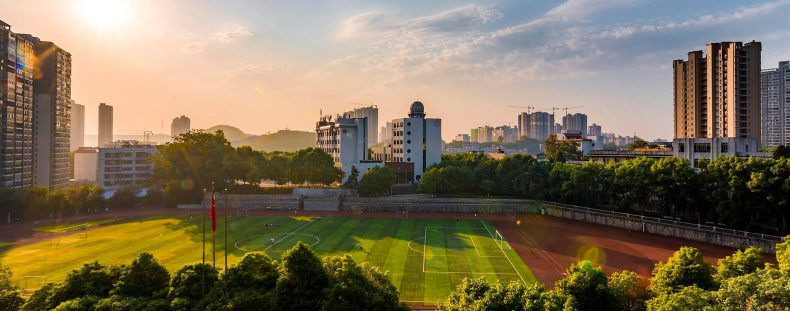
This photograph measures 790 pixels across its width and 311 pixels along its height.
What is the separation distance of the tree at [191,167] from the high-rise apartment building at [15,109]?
2771cm

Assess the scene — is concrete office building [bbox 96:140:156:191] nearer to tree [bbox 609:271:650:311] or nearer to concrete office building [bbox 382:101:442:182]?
concrete office building [bbox 382:101:442:182]

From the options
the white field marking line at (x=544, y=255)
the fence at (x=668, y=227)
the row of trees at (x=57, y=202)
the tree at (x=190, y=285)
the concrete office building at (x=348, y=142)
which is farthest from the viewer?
the concrete office building at (x=348, y=142)

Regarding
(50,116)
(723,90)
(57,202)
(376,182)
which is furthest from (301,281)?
(723,90)

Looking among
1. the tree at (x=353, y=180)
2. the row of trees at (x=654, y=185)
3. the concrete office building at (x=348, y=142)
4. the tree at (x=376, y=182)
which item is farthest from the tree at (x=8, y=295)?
the concrete office building at (x=348, y=142)

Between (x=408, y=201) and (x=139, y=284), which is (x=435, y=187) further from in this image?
(x=139, y=284)

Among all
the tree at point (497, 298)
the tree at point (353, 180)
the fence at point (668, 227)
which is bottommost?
the fence at point (668, 227)

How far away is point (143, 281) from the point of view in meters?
22.0

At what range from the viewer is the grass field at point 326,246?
3834 centimetres

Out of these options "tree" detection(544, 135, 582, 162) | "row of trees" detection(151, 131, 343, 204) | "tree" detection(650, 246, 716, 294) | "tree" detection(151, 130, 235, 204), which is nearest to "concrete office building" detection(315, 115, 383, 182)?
"row of trees" detection(151, 131, 343, 204)

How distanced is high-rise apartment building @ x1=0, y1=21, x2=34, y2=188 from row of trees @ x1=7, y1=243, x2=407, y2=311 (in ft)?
268

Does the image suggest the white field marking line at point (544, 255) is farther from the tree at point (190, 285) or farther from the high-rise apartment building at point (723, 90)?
the high-rise apartment building at point (723, 90)

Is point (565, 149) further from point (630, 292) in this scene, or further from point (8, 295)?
point (8, 295)

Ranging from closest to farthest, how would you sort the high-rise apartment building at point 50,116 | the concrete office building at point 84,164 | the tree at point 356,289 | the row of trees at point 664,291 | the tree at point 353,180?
the row of trees at point 664,291 → the tree at point 356,289 → the tree at point 353,180 → the high-rise apartment building at point 50,116 → the concrete office building at point 84,164

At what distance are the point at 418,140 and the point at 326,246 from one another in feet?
194
